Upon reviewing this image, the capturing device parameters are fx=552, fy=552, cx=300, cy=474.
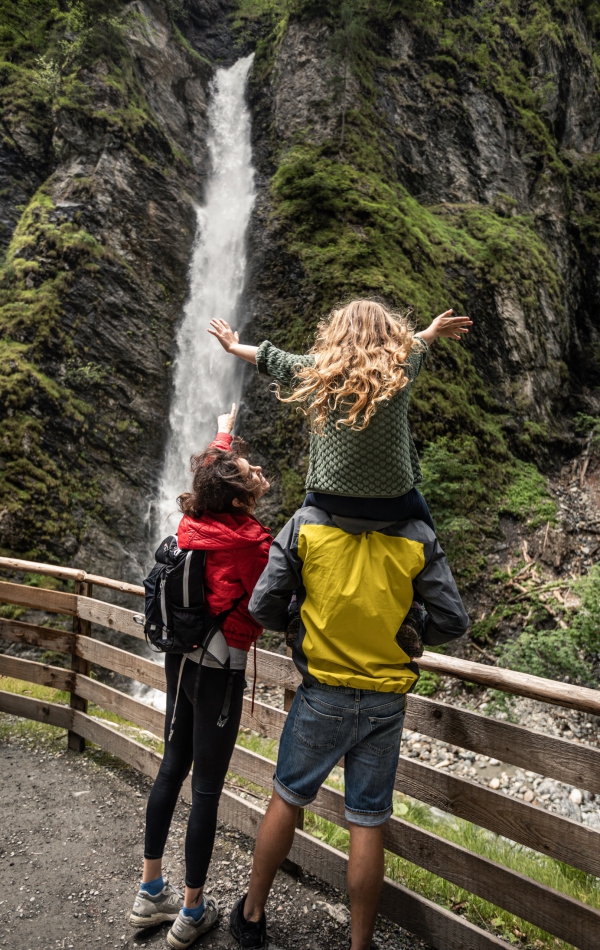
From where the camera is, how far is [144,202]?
49.8 feet

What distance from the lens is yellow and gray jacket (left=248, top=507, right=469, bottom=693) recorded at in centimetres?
203

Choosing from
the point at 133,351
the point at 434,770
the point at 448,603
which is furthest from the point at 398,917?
the point at 133,351

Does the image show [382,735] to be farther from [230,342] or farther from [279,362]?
[230,342]

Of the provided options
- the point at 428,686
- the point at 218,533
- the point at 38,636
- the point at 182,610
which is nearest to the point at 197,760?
the point at 182,610

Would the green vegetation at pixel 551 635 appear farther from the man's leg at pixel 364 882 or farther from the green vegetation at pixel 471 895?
the man's leg at pixel 364 882

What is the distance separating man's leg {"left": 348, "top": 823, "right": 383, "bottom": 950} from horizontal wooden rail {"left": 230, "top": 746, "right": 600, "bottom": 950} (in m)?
0.64

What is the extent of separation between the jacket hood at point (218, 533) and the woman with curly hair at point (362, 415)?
1.31 ft

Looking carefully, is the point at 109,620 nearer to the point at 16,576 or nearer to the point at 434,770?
the point at 434,770

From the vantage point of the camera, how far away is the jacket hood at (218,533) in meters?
2.43

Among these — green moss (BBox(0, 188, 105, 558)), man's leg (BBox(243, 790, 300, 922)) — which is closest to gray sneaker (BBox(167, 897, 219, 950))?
man's leg (BBox(243, 790, 300, 922))

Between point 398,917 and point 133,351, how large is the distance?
12517mm

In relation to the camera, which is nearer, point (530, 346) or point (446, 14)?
point (530, 346)

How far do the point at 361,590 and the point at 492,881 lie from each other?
1.58 metres

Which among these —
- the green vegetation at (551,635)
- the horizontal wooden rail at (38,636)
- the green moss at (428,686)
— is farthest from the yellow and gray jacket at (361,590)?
the green moss at (428,686)
